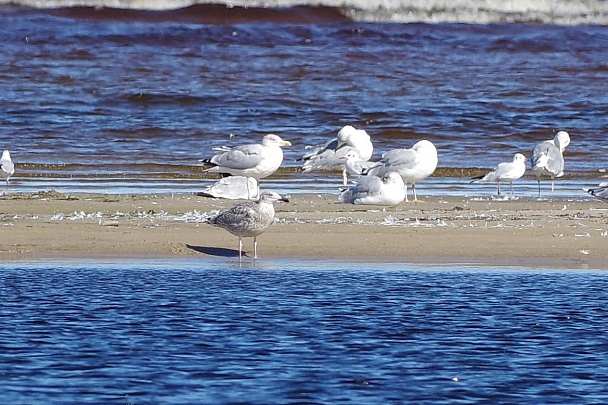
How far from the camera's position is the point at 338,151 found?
15.8 meters

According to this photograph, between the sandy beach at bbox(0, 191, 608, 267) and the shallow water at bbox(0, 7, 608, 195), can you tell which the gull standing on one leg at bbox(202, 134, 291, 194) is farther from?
the sandy beach at bbox(0, 191, 608, 267)

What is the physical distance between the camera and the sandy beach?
31.8 feet

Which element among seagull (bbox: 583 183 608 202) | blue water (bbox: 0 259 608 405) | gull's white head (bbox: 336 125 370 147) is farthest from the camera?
gull's white head (bbox: 336 125 370 147)

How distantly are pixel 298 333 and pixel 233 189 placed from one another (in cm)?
634

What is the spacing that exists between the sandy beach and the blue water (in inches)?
16.8

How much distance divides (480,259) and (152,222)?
9.87 ft

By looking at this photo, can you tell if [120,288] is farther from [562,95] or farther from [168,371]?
[562,95]

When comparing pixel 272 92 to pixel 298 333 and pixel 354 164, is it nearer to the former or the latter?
pixel 354 164

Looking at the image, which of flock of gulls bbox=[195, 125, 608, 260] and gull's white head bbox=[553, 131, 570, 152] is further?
gull's white head bbox=[553, 131, 570, 152]

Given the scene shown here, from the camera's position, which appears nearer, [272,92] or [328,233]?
[328,233]

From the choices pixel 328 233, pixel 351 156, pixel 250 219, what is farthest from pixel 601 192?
pixel 351 156

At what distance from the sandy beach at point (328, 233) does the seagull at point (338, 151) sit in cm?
353

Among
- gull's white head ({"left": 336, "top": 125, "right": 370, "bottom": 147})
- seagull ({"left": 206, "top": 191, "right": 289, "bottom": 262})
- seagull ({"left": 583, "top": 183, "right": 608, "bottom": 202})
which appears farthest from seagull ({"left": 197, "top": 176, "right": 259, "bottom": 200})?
seagull ({"left": 583, "top": 183, "right": 608, "bottom": 202})

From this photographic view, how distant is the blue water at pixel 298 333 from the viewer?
5637mm
